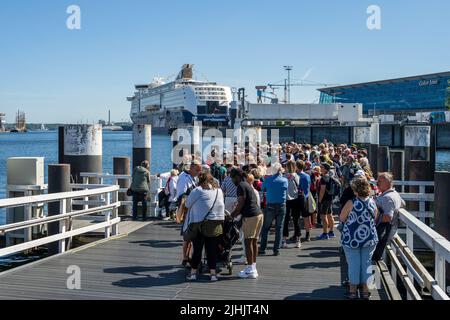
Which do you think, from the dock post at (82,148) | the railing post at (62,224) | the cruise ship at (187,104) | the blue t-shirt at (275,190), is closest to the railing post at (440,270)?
the blue t-shirt at (275,190)

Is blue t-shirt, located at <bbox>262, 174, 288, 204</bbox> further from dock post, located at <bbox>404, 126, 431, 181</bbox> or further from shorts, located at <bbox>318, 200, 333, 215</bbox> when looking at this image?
dock post, located at <bbox>404, 126, 431, 181</bbox>

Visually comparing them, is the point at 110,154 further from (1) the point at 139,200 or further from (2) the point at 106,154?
(1) the point at 139,200

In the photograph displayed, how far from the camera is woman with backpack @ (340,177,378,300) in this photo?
7.15 meters

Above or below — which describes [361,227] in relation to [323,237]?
above

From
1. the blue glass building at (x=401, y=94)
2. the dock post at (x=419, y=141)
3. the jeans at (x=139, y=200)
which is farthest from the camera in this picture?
the blue glass building at (x=401, y=94)

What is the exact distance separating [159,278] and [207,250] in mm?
773

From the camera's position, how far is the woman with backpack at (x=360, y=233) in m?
7.15

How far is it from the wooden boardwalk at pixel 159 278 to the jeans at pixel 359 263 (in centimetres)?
48

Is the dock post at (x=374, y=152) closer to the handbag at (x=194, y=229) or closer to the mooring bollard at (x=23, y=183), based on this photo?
the mooring bollard at (x=23, y=183)

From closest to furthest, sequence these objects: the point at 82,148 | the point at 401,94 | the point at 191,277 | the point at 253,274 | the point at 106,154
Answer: the point at 191,277
the point at 253,274
the point at 82,148
the point at 106,154
the point at 401,94

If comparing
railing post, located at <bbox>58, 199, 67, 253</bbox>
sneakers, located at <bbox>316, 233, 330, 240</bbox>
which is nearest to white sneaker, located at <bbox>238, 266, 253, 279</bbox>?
railing post, located at <bbox>58, 199, 67, 253</bbox>

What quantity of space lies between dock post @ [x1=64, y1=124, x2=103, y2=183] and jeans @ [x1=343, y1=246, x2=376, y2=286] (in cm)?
956

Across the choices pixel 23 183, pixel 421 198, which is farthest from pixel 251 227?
pixel 23 183

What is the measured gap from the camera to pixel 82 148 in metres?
15.5
